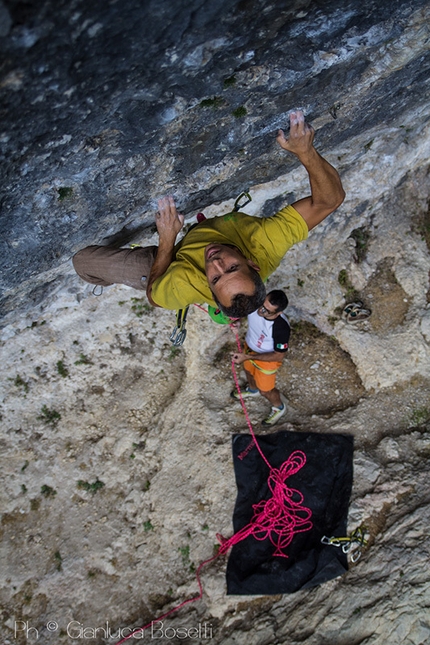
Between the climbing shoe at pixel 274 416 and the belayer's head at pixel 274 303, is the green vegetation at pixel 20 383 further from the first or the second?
the belayer's head at pixel 274 303

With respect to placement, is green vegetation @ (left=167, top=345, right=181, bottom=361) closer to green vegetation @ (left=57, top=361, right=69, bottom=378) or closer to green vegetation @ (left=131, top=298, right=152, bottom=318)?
green vegetation @ (left=131, top=298, right=152, bottom=318)

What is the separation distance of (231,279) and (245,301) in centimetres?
20

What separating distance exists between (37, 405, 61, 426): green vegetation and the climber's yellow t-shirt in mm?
2813

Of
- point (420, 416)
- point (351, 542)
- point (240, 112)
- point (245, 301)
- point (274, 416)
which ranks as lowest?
point (420, 416)

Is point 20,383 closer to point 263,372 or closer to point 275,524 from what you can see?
point 263,372

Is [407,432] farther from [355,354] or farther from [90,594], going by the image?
[90,594]

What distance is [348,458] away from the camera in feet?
16.8

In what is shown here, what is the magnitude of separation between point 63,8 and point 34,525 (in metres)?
5.25

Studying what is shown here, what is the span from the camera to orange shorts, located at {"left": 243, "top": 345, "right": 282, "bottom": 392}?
16.7 ft

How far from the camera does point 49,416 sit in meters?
5.71

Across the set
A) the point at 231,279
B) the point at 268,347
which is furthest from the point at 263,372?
the point at 231,279

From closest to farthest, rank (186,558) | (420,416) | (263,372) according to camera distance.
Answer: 1. (186,558)
2. (263,372)
3. (420,416)

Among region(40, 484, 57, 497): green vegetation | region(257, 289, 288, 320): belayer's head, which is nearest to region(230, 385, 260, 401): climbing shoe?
region(257, 289, 288, 320): belayer's head

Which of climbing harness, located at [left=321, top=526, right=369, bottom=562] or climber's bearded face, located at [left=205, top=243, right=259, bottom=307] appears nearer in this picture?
climber's bearded face, located at [left=205, top=243, right=259, bottom=307]
